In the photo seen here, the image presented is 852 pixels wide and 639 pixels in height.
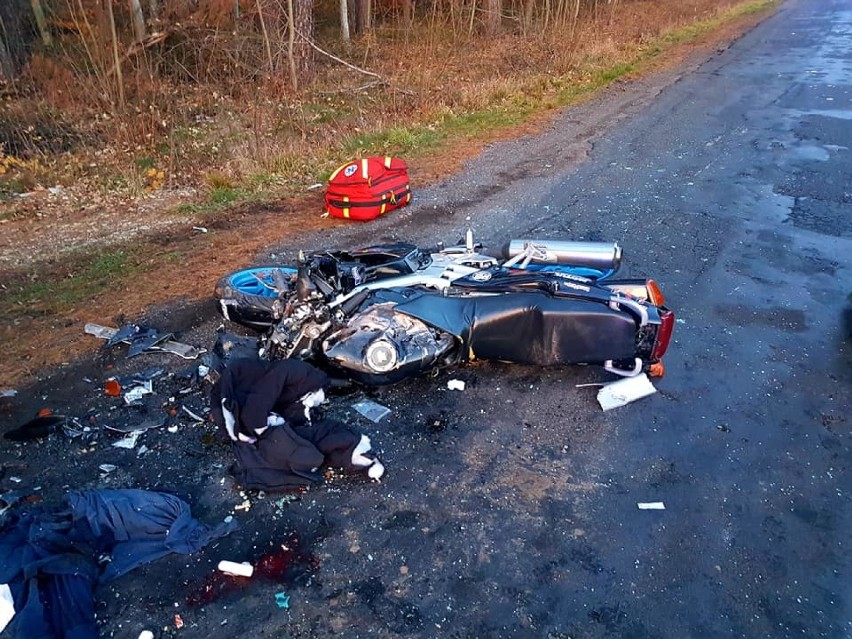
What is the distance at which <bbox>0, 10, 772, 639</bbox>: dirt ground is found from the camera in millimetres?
2859

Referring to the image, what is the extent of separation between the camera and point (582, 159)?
9.20 m

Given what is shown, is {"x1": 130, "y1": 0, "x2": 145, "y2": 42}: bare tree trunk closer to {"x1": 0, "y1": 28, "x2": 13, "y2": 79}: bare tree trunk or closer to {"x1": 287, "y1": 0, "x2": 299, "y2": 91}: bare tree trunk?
{"x1": 0, "y1": 28, "x2": 13, "y2": 79}: bare tree trunk

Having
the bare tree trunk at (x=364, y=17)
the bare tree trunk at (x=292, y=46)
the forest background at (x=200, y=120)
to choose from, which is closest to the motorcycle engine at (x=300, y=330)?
the forest background at (x=200, y=120)

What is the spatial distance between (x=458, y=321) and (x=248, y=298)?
68.5 inches

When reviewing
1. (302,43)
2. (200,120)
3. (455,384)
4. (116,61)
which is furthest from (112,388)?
(302,43)

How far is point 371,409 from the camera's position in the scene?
420cm

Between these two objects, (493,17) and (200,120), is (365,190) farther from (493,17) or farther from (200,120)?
(493,17)

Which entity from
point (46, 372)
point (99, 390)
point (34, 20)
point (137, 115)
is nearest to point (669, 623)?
point (99, 390)

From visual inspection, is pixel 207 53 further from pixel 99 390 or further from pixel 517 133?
pixel 99 390

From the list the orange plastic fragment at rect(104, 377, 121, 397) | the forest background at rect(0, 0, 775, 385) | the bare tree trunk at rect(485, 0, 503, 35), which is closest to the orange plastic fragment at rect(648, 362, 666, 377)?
the orange plastic fragment at rect(104, 377, 121, 397)

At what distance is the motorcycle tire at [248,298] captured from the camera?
4914mm

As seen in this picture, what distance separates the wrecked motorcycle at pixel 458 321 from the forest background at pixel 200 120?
1.76 metres

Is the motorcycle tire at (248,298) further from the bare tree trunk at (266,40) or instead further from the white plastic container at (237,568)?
the bare tree trunk at (266,40)

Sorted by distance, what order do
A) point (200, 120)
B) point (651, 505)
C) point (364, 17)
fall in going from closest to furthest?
1. point (651, 505)
2. point (200, 120)
3. point (364, 17)
